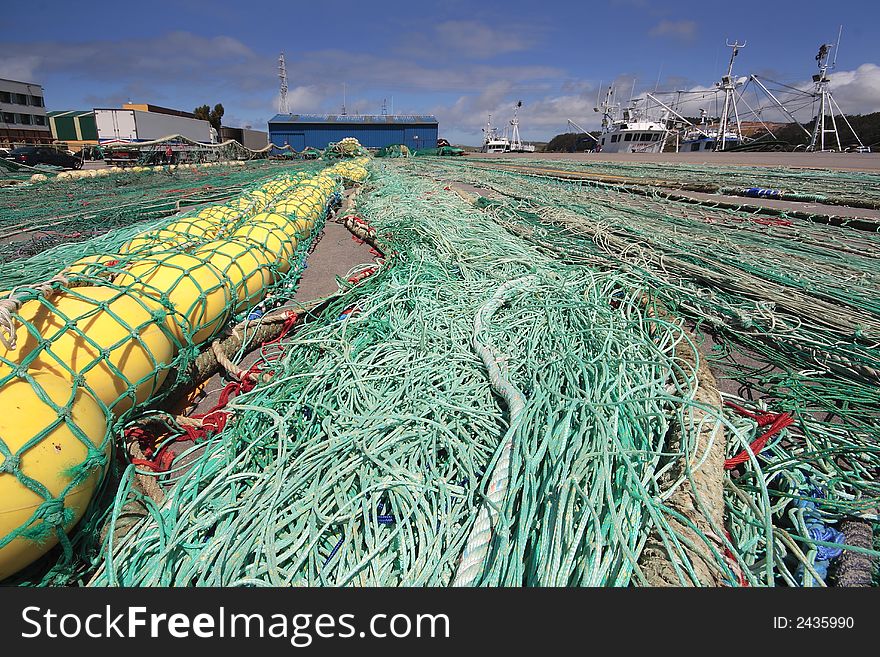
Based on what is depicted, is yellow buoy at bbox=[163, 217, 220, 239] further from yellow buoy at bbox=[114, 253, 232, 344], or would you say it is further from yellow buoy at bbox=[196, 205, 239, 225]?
yellow buoy at bbox=[114, 253, 232, 344]

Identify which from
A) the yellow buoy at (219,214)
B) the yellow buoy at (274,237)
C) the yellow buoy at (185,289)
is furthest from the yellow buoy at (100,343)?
the yellow buoy at (219,214)

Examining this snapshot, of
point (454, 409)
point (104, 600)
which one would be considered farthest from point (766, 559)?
point (104, 600)

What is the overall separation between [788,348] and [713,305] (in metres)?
0.56

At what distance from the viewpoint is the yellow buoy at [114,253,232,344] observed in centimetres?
221

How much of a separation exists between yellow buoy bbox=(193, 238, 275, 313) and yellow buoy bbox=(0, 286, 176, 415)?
31.2 inches

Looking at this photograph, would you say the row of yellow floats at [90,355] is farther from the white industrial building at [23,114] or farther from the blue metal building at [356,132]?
the white industrial building at [23,114]

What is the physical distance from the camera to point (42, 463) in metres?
1.28

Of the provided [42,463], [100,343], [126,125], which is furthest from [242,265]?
[126,125]

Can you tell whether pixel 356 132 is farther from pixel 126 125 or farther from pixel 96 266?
pixel 96 266

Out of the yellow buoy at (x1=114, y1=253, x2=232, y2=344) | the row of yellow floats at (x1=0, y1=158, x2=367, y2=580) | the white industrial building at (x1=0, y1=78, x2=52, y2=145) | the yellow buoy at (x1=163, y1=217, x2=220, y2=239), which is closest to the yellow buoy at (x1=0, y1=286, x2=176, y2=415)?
the row of yellow floats at (x1=0, y1=158, x2=367, y2=580)

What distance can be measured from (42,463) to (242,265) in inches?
78.4

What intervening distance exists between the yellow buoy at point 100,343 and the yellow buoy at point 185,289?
0.13m

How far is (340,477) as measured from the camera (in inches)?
63.2

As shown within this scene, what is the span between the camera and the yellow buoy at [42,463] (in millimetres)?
1207
